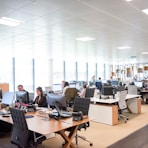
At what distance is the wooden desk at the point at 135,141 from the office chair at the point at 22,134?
177 cm

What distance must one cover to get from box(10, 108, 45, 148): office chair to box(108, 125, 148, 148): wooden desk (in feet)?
5.81

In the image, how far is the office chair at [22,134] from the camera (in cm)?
287

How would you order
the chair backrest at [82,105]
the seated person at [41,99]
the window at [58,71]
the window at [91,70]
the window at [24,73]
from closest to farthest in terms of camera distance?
the chair backrest at [82,105] < the seated person at [41,99] < the window at [24,73] < the window at [58,71] < the window at [91,70]

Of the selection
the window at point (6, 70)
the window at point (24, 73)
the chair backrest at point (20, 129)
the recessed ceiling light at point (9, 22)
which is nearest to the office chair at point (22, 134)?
the chair backrest at point (20, 129)

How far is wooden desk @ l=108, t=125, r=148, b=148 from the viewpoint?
3.99m

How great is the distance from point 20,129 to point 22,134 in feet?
0.31

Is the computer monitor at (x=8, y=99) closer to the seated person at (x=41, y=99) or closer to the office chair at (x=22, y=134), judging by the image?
the seated person at (x=41, y=99)

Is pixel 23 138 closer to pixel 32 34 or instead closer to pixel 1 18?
pixel 1 18

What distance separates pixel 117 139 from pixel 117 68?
14.0m

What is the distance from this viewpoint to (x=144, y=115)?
679 cm

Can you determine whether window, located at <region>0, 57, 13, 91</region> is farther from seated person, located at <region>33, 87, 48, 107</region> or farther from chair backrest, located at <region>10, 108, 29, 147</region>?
chair backrest, located at <region>10, 108, 29, 147</region>

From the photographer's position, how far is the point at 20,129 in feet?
9.80

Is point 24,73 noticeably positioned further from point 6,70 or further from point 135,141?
point 135,141

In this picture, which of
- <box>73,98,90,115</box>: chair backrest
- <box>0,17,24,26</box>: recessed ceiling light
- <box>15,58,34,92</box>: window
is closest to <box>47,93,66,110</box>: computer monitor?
<box>73,98,90,115</box>: chair backrest
